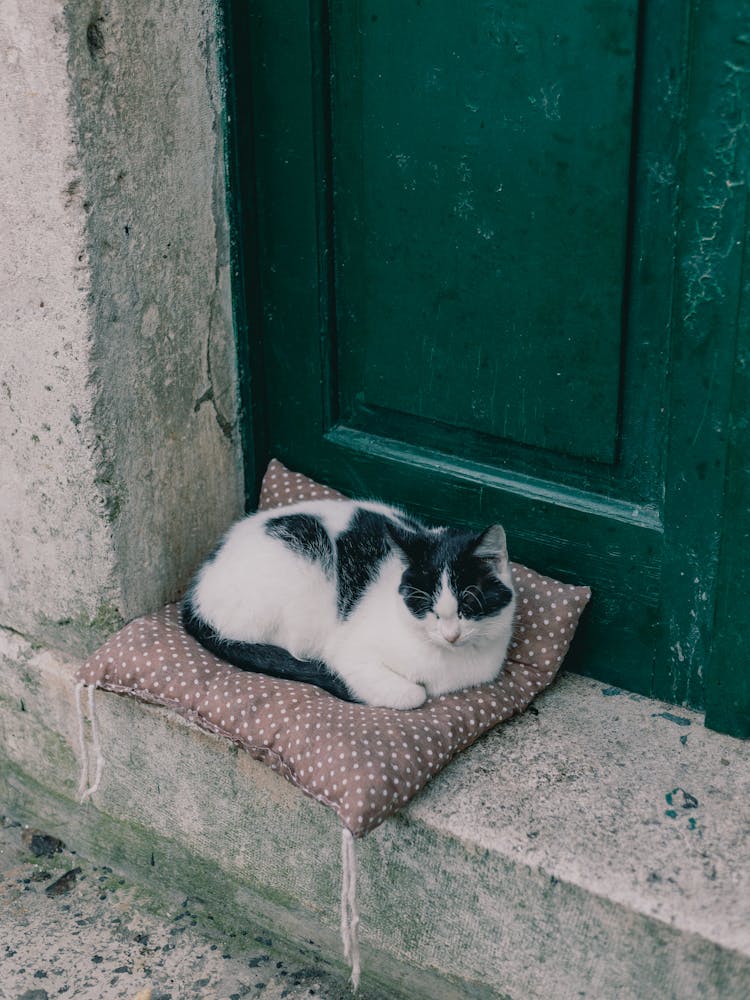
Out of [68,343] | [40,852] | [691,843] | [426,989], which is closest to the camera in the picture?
[691,843]

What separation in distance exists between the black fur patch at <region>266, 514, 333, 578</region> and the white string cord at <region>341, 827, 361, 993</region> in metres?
0.55

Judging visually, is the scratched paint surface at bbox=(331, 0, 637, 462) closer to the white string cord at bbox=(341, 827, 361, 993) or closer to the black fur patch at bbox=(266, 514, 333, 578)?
the black fur patch at bbox=(266, 514, 333, 578)

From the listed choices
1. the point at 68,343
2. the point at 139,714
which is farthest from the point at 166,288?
the point at 139,714

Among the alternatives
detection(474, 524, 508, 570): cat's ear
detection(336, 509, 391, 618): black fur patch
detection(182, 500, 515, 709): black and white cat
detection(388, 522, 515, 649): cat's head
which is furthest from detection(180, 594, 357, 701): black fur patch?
detection(474, 524, 508, 570): cat's ear

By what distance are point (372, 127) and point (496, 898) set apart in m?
1.47

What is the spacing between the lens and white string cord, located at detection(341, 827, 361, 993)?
2.00 m

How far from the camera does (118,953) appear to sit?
2391 mm

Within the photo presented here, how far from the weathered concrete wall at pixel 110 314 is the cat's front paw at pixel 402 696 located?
2.10 feet

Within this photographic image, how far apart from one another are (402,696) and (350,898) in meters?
0.38

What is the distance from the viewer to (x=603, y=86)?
200cm

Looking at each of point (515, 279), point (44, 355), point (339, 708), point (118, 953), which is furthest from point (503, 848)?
point (44, 355)

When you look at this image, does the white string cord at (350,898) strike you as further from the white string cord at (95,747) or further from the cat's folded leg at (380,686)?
the white string cord at (95,747)

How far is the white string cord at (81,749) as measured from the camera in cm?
243

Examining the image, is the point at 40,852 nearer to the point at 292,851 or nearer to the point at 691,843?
the point at 292,851
